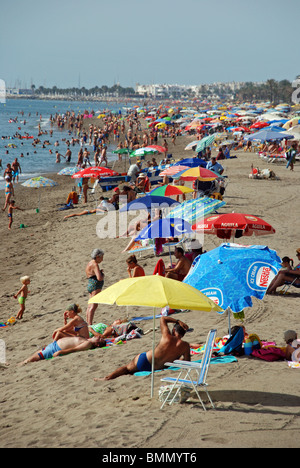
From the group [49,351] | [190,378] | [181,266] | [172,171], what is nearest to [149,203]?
[181,266]

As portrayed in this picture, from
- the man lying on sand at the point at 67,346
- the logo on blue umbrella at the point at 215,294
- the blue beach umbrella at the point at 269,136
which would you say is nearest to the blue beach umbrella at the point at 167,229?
the man lying on sand at the point at 67,346

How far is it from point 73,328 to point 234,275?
275 cm

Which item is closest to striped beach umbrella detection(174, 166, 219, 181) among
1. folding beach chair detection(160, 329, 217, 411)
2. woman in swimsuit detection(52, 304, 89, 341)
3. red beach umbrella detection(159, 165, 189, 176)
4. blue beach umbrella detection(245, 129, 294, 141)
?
red beach umbrella detection(159, 165, 189, 176)

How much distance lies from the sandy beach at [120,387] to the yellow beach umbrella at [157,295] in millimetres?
717

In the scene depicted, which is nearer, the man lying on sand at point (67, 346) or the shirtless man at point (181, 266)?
the man lying on sand at point (67, 346)

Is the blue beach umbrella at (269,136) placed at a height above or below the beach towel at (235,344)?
above

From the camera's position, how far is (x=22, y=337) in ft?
31.3

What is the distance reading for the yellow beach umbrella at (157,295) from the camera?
18.3 feet

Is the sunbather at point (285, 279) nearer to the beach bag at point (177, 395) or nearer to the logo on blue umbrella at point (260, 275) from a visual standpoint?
the logo on blue umbrella at point (260, 275)

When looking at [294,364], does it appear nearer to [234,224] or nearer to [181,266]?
[234,224]

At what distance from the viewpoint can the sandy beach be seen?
5.12 meters

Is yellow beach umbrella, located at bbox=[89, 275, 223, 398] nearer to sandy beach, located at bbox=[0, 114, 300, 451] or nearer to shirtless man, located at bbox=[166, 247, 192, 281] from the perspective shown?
sandy beach, located at bbox=[0, 114, 300, 451]
